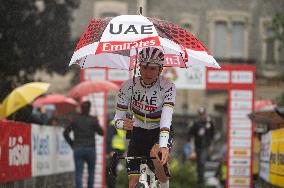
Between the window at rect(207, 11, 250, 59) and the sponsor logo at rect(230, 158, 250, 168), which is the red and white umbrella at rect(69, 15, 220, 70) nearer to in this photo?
the sponsor logo at rect(230, 158, 250, 168)

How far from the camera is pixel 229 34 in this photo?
51438mm

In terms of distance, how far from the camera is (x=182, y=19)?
50.7 m

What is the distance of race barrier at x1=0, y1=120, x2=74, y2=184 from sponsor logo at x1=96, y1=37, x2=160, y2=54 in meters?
4.20

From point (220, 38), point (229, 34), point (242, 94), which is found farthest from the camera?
point (229, 34)

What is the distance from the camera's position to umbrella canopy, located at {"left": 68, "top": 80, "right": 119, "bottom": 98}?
20.6 m

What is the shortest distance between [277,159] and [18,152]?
435 centimetres

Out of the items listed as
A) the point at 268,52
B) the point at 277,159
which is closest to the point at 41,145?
the point at 277,159

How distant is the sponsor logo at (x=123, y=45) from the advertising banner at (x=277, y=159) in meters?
5.03

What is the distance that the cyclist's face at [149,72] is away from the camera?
31.7 ft

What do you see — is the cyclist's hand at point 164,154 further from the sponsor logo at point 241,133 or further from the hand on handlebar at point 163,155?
the sponsor logo at point 241,133

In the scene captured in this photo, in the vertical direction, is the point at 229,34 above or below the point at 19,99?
above

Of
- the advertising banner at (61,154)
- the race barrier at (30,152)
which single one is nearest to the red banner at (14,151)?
the race barrier at (30,152)

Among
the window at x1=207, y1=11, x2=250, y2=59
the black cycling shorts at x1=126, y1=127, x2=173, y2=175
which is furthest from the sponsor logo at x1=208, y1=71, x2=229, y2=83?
the window at x1=207, y1=11, x2=250, y2=59

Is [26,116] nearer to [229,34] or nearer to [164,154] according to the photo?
[164,154]
